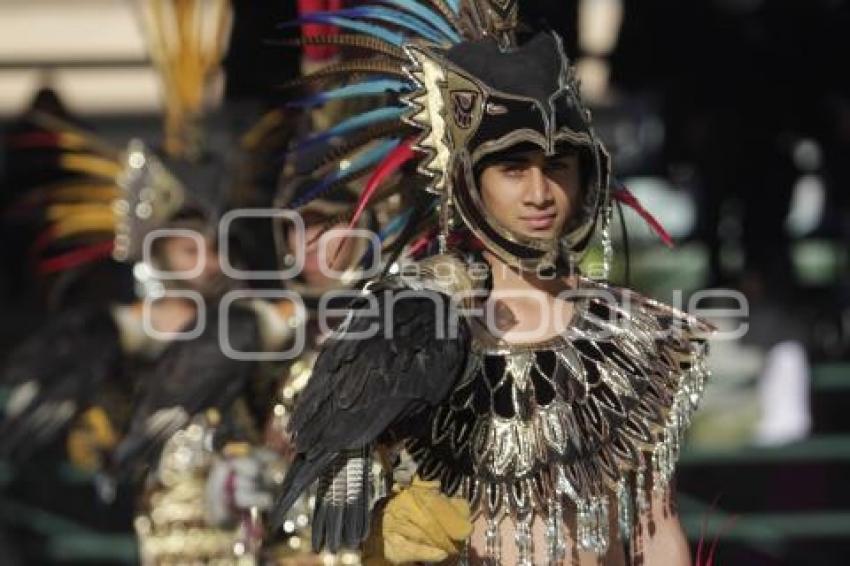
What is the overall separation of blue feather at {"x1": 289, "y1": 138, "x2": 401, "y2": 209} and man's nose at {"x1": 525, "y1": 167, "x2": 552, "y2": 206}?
0.64m

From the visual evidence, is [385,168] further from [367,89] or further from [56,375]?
[56,375]

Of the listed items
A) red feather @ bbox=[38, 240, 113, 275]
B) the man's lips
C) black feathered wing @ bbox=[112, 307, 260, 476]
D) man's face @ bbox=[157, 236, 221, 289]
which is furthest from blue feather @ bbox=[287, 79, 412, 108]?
red feather @ bbox=[38, 240, 113, 275]

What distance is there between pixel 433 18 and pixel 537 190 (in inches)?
25.6

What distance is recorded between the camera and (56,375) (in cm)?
962

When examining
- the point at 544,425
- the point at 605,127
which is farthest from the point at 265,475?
the point at 605,127

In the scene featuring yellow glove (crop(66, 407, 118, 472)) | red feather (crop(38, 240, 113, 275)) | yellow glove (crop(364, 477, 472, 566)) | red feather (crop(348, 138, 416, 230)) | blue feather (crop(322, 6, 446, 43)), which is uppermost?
blue feather (crop(322, 6, 446, 43))

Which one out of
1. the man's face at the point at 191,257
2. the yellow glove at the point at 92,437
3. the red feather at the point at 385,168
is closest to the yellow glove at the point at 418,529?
the red feather at the point at 385,168

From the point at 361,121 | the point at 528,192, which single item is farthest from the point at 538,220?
the point at 361,121

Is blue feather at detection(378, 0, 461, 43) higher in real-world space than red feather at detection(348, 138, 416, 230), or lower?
higher

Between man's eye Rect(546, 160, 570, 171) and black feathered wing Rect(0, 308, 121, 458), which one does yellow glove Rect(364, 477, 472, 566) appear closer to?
man's eye Rect(546, 160, 570, 171)

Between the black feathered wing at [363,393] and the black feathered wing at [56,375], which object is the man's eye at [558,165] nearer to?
the black feathered wing at [363,393]

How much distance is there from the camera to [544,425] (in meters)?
5.81

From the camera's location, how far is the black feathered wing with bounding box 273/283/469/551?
548 cm

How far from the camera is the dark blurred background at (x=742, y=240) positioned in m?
10.8
